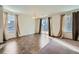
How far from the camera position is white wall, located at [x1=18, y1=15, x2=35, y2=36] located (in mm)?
2318

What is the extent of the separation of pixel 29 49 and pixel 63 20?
0.90 metres

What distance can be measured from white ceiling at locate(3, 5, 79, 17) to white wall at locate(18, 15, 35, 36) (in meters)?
0.10

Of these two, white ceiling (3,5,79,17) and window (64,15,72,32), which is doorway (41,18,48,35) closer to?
white ceiling (3,5,79,17)

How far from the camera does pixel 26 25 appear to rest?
240 centimetres

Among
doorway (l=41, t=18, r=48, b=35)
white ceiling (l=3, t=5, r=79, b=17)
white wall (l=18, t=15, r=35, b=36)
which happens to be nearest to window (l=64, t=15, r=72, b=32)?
white ceiling (l=3, t=5, r=79, b=17)

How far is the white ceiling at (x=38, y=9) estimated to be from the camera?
2.17 m

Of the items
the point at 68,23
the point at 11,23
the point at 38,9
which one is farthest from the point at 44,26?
the point at 11,23

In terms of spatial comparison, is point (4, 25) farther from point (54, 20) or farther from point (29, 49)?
point (54, 20)

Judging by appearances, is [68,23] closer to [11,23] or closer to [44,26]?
[44,26]

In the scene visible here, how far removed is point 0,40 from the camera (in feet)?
6.82

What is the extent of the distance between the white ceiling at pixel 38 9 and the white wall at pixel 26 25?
0.10 meters

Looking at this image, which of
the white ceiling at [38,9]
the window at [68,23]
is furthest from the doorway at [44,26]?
the window at [68,23]

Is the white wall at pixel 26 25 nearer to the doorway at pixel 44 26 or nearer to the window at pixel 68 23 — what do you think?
the doorway at pixel 44 26
